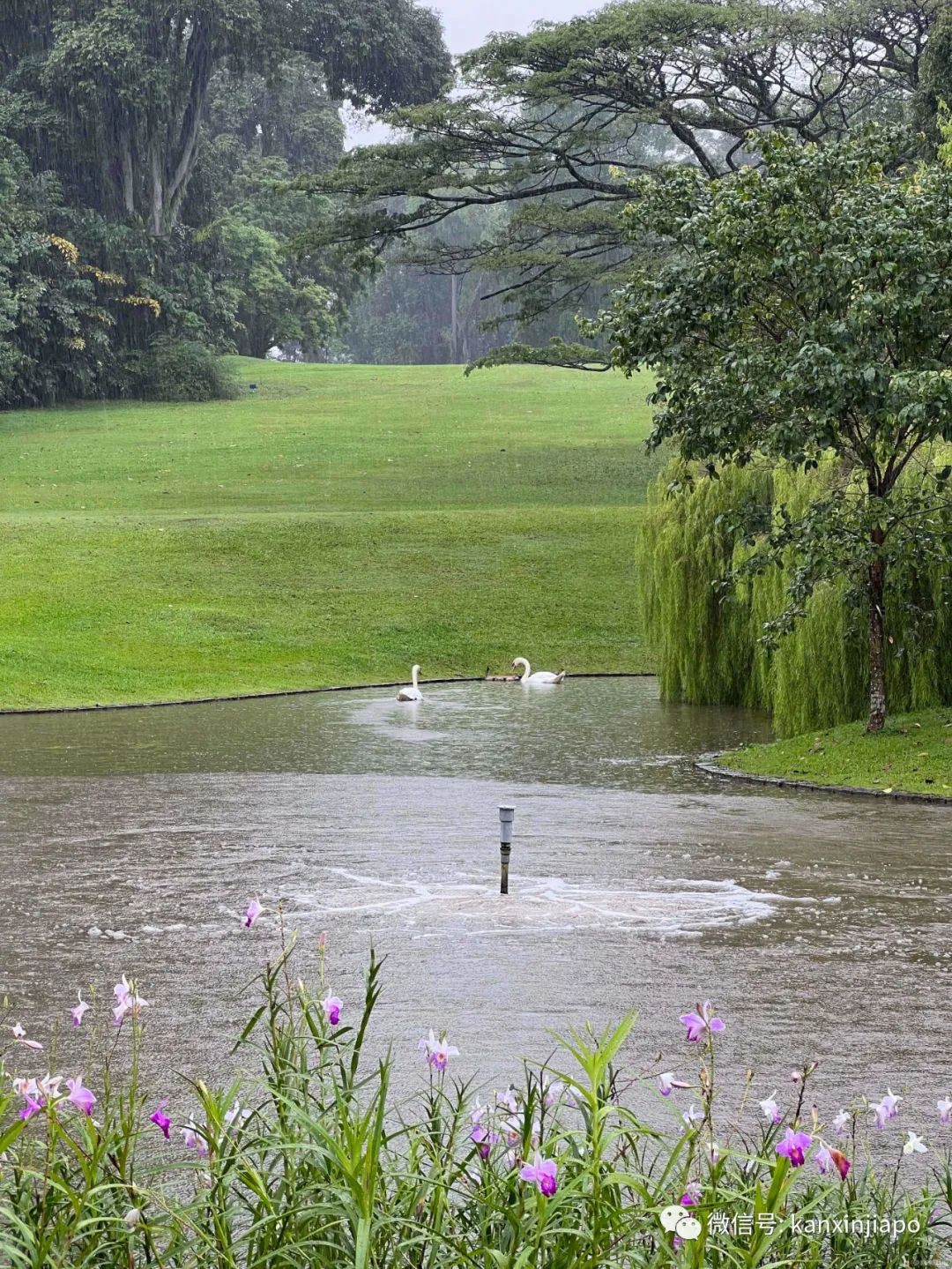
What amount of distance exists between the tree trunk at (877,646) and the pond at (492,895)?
1.86m

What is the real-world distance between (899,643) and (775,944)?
371 inches

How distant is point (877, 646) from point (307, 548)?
18.4 metres

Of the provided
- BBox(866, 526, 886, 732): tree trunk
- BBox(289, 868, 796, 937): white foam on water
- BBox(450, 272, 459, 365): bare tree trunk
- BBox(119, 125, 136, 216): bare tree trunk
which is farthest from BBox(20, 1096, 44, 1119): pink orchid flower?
BBox(450, 272, 459, 365): bare tree trunk

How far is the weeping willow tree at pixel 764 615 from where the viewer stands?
18.1 m

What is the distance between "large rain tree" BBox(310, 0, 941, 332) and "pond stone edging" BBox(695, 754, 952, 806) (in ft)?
54.9

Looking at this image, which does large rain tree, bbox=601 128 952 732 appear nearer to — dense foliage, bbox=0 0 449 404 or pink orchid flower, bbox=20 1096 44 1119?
pink orchid flower, bbox=20 1096 44 1119

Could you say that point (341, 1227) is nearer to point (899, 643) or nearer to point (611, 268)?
point (899, 643)

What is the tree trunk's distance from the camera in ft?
56.4

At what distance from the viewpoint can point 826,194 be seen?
1659 centimetres

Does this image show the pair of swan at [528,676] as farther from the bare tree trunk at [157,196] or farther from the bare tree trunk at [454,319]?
the bare tree trunk at [454,319]

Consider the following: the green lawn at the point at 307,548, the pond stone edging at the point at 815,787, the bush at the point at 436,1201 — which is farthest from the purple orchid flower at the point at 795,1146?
the green lawn at the point at 307,548

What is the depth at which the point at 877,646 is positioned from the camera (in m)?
17.3

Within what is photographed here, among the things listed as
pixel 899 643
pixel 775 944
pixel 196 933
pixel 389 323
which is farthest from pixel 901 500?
pixel 389 323

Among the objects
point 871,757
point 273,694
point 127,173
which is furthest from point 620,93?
point 127,173
